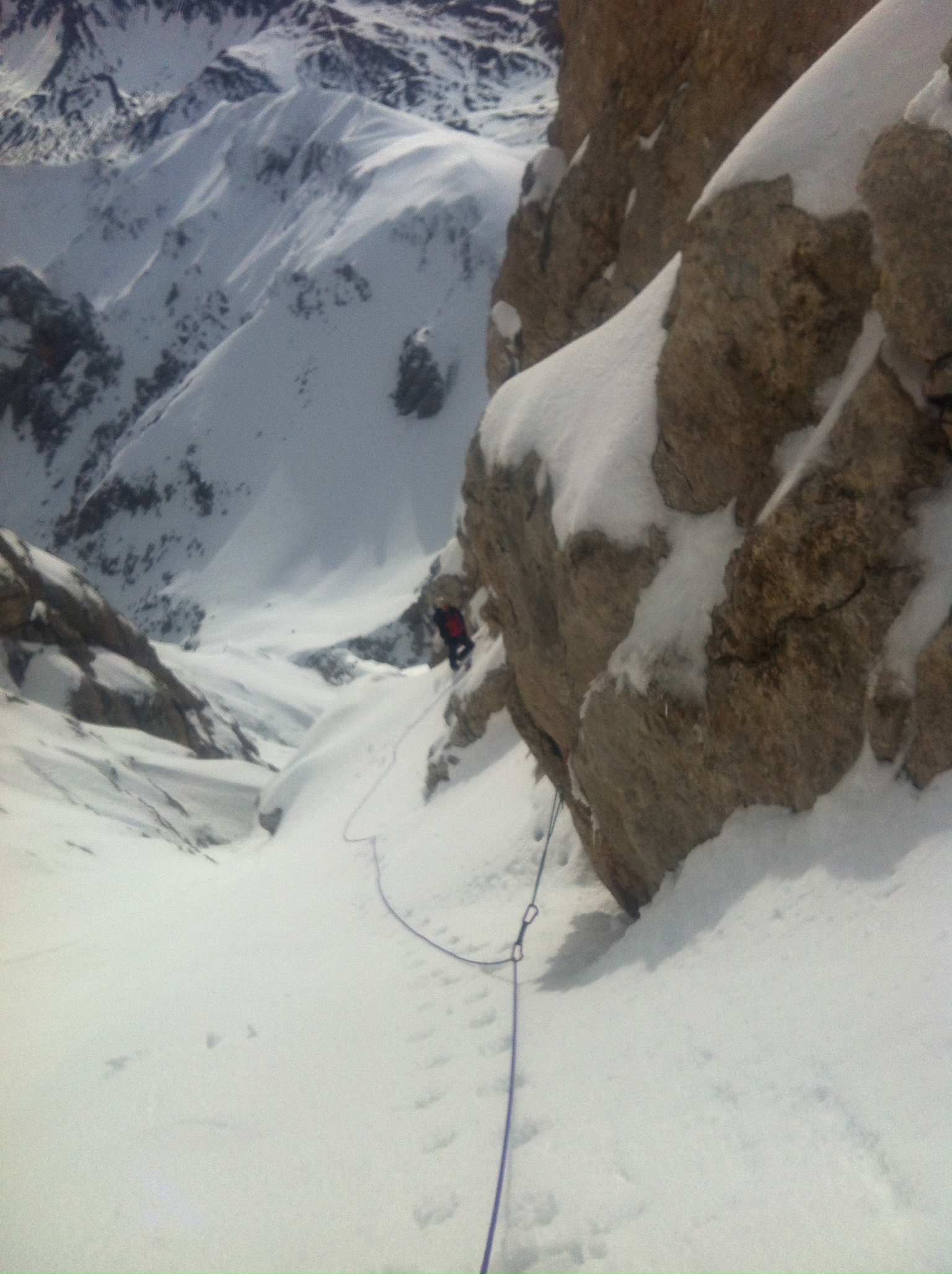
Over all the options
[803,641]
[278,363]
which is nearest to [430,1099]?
[803,641]

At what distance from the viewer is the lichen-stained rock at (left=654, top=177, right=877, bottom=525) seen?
393 cm

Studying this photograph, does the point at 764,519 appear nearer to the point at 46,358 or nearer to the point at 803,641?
the point at 803,641

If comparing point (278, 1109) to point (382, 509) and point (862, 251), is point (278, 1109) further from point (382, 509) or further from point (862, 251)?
point (382, 509)

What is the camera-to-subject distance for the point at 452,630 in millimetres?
14219

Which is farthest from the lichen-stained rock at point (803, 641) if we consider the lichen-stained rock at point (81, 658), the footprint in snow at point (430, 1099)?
the lichen-stained rock at point (81, 658)

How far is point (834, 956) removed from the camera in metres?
3.09

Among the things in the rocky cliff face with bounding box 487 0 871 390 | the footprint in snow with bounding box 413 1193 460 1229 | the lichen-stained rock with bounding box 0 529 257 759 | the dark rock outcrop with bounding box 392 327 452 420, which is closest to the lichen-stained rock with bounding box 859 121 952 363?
the footprint in snow with bounding box 413 1193 460 1229

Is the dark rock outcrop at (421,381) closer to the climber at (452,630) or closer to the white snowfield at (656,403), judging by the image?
the climber at (452,630)

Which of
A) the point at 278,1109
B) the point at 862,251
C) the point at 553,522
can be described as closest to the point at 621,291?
the point at 553,522

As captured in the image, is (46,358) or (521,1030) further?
(46,358)

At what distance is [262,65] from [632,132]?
5548 inches

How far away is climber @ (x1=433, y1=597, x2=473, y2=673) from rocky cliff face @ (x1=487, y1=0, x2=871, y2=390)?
411cm

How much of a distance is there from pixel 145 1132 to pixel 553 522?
392cm

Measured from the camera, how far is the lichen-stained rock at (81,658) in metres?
22.3
